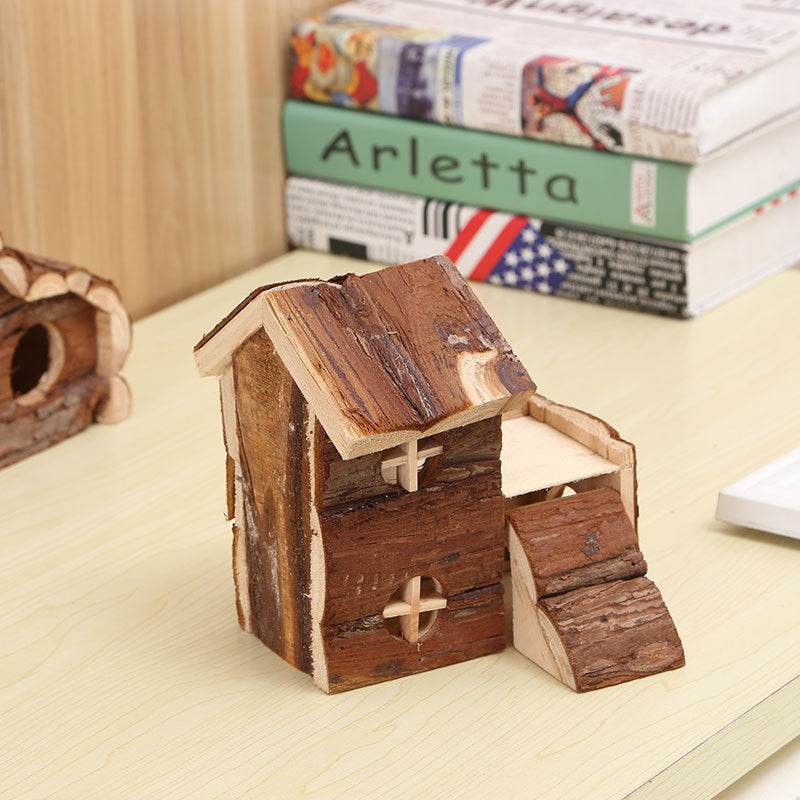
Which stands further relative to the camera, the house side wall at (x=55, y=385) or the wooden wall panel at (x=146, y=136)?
the wooden wall panel at (x=146, y=136)

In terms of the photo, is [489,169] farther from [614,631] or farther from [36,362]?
[614,631]

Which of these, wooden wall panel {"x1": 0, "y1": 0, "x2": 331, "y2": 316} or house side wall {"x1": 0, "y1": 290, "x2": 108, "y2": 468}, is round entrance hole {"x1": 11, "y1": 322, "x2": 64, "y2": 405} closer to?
house side wall {"x1": 0, "y1": 290, "x2": 108, "y2": 468}

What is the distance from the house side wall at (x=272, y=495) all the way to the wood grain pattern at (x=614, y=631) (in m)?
0.12

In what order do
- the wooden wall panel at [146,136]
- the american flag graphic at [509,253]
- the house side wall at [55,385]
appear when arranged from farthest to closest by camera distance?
the american flag graphic at [509,253] → the wooden wall panel at [146,136] → the house side wall at [55,385]

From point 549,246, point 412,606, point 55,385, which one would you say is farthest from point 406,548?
point 549,246

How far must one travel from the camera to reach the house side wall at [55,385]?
997mm

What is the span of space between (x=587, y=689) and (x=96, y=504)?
365mm

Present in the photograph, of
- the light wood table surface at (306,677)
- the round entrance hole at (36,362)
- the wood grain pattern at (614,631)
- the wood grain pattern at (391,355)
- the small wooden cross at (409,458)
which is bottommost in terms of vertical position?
the light wood table surface at (306,677)

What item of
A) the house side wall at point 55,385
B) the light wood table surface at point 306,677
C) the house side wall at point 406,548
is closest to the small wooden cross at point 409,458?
the house side wall at point 406,548

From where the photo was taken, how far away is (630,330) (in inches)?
47.9

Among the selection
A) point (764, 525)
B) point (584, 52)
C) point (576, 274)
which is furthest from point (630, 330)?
point (764, 525)

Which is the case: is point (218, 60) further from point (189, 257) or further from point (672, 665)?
point (672, 665)

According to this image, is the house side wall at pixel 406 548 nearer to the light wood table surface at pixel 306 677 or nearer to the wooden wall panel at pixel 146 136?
the light wood table surface at pixel 306 677

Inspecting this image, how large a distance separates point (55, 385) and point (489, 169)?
0.42 metres
